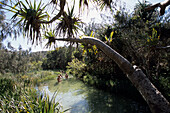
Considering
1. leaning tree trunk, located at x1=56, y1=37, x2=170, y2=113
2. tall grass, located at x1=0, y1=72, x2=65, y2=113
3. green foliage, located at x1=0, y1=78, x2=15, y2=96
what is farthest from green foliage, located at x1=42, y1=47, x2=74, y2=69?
leaning tree trunk, located at x1=56, y1=37, x2=170, y2=113

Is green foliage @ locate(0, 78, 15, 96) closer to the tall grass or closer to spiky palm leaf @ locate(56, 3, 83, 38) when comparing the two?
the tall grass

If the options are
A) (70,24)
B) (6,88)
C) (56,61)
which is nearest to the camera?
(70,24)

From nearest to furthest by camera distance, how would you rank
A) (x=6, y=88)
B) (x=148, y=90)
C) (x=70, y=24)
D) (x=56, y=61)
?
(x=148, y=90)
(x=70, y=24)
(x=6, y=88)
(x=56, y=61)

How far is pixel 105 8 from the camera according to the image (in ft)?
6.58

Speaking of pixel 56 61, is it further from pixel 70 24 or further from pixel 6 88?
pixel 70 24

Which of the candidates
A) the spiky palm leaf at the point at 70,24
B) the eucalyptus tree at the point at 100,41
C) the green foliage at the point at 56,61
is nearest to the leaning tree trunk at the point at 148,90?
the eucalyptus tree at the point at 100,41

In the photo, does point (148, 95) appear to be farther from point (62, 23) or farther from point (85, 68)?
point (85, 68)

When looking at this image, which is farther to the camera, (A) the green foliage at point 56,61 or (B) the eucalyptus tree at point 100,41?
(A) the green foliage at point 56,61

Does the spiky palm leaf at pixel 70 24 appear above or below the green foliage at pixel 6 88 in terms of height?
above

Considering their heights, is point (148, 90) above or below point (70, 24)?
below

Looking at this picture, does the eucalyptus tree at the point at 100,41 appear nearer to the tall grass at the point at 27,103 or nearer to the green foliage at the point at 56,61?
the tall grass at the point at 27,103

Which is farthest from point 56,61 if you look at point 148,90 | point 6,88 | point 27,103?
Answer: point 148,90

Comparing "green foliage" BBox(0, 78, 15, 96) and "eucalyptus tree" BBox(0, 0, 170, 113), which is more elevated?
"eucalyptus tree" BBox(0, 0, 170, 113)

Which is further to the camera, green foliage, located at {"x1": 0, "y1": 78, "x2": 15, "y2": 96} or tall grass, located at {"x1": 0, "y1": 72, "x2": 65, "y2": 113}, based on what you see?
green foliage, located at {"x1": 0, "y1": 78, "x2": 15, "y2": 96}
